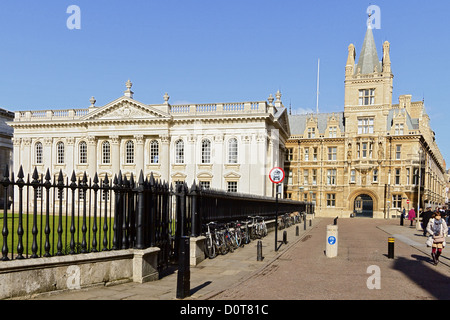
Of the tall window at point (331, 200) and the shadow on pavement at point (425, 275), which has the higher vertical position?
the shadow on pavement at point (425, 275)

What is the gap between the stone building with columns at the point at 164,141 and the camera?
156 ft

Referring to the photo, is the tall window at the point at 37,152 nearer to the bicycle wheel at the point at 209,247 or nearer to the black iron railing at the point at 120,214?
the black iron railing at the point at 120,214

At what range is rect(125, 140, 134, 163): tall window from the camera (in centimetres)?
5209

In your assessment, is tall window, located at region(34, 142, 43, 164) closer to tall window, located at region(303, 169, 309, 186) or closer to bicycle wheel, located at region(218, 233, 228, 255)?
tall window, located at region(303, 169, 309, 186)

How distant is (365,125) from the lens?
2509 inches

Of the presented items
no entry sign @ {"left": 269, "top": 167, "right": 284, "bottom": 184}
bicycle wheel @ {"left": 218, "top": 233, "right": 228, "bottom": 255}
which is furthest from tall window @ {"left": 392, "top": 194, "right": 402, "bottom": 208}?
bicycle wheel @ {"left": 218, "top": 233, "right": 228, "bottom": 255}

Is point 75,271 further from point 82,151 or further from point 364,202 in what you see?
point 364,202

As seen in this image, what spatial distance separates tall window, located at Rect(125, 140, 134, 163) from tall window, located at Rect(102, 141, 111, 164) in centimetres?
252

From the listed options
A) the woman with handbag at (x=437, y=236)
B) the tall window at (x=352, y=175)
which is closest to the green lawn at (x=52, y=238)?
the woman with handbag at (x=437, y=236)

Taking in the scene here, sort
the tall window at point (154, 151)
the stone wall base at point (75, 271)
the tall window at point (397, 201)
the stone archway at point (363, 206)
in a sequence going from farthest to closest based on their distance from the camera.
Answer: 1. the stone archway at point (363, 206)
2. the tall window at point (397, 201)
3. the tall window at point (154, 151)
4. the stone wall base at point (75, 271)

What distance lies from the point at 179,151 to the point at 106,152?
10.2 m

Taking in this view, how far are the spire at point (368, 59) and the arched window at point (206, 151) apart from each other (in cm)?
3067
